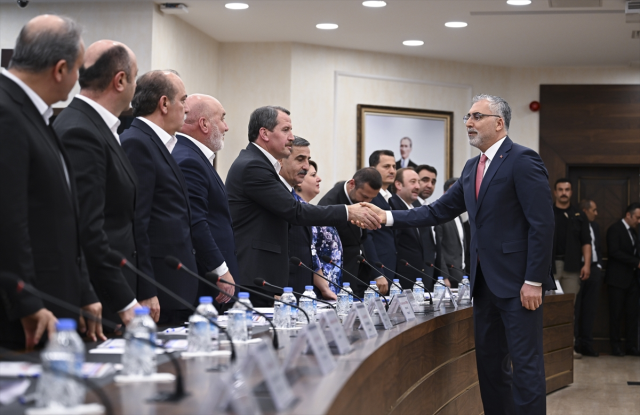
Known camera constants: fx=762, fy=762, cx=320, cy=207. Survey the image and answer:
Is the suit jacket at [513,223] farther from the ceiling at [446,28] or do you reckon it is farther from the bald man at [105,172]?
the ceiling at [446,28]

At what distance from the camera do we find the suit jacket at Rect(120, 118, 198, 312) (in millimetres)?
2721

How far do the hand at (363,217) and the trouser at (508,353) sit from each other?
67 centimetres

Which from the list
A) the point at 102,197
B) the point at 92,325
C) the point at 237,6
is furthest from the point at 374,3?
the point at 92,325

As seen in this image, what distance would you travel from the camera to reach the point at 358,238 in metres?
5.12

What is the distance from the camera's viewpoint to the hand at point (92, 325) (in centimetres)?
208

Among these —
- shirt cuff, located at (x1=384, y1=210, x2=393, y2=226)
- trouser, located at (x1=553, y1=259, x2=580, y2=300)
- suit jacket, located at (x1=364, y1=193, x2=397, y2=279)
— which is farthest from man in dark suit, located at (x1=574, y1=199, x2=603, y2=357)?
shirt cuff, located at (x1=384, y1=210, x2=393, y2=226)

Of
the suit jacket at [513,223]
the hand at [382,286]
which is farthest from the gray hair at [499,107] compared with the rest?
the hand at [382,286]

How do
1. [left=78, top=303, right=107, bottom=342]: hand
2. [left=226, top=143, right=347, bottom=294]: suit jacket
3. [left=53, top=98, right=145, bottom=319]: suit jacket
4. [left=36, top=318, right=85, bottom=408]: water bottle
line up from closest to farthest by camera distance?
[left=36, top=318, right=85, bottom=408]: water bottle < [left=78, top=303, right=107, bottom=342]: hand < [left=53, top=98, right=145, bottom=319]: suit jacket < [left=226, top=143, right=347, bottom=294]: suit jacket

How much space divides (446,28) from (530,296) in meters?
4.37

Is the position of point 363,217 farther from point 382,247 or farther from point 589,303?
point 589,303

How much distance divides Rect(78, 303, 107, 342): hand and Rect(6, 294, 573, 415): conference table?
0.28 m

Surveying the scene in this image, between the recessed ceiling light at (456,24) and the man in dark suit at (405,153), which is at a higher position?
the recessed ceiling light at (456,24)

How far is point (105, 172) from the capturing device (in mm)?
2287

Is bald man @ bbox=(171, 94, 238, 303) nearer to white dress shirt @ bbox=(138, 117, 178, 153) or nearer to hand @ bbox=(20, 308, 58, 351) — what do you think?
white dress shirt @ bbox=(138, 117, 178, 153)
